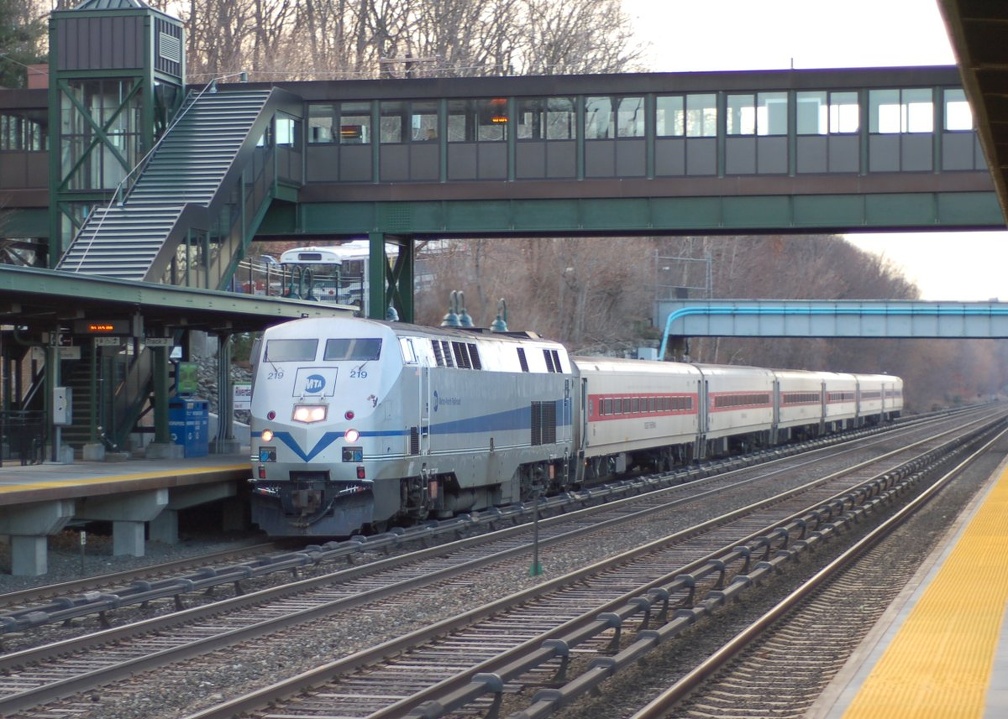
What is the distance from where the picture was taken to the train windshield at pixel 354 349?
62.7ft

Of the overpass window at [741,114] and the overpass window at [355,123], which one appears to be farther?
the overpass window at [355,123]

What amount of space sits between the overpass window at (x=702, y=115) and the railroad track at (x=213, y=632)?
16839 mm

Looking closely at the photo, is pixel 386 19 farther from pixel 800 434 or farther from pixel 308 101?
pixel 308 101

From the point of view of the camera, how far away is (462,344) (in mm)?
21906

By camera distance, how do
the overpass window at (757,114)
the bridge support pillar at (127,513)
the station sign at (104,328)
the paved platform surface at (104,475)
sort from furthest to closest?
the overpass window at (757,114) → the station sign at (104,328) → the bridge support pillar at (127,513) → the paved platform surface at (104,475)

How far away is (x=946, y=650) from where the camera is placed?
1071 centimetres

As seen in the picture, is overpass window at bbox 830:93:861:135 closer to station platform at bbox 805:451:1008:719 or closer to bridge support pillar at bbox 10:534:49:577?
station platform at bbox 805:451:1008:719

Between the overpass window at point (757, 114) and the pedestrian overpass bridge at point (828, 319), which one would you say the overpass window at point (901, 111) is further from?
the pedestrian overpass bridge at point (828, 319)

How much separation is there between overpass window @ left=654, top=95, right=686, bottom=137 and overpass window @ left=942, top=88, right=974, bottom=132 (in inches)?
243

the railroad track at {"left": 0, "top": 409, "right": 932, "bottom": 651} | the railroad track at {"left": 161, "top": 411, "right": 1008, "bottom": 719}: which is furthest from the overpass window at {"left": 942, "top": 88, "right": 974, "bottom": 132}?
the railroad track at {"left": 161, "top": 411, "right": 1008, "bottom": 719}

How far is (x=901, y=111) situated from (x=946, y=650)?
23077 millimetres

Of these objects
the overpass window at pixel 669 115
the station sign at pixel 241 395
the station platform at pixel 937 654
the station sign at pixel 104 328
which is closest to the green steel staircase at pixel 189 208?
the station sign at pixel 104 328

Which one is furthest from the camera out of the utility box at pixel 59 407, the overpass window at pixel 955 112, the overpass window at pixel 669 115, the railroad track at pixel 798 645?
the overpass window at pixel 669 115

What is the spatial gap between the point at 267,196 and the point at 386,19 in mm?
40419
